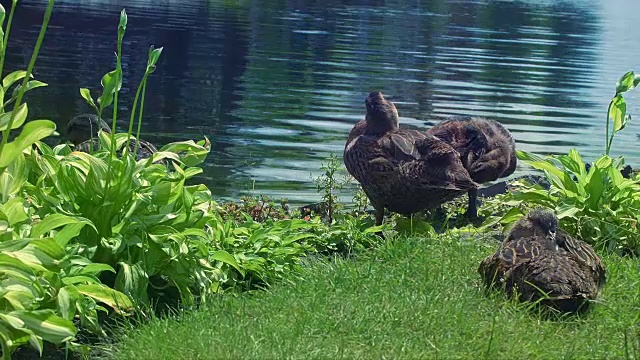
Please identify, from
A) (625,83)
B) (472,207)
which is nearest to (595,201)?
(625,83)

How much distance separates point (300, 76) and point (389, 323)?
64.6ft

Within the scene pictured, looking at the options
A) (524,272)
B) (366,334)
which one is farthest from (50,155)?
(524,272)

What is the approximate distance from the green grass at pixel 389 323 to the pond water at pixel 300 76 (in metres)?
5.24

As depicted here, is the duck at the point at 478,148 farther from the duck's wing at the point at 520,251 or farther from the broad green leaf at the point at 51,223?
the broad green leaf at the point at 51,223

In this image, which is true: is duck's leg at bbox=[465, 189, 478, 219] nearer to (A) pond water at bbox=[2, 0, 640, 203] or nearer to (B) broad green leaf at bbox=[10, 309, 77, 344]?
(A) pond water at bbox=[2, 0, 640, 203]

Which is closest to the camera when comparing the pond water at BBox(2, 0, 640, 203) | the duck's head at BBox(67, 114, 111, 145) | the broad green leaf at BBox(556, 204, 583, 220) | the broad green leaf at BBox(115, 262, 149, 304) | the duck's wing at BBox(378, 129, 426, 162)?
the broad green leaf at BBox(115, 262, 149, 304)

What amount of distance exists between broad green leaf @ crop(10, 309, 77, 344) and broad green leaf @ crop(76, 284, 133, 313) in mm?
544

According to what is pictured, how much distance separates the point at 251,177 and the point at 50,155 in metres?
6.23

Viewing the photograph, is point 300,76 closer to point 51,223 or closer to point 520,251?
point 520,251

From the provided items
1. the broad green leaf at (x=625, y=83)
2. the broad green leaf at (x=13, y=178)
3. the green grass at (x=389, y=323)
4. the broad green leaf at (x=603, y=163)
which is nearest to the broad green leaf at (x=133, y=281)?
the green grass at (x=389, y=323)

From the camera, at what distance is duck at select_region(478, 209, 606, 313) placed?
5953mm

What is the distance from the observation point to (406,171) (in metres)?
8.04

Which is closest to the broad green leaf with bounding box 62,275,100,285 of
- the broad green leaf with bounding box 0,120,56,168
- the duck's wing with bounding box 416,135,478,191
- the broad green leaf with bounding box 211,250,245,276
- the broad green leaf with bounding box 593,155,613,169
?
the broad green leaf with bounding box 0,120,56,168

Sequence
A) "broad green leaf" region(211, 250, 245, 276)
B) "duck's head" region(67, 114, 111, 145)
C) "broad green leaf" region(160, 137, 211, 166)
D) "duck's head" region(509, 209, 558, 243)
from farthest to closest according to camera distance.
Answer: "duck's head" region(67, 114, 111, 145) → "broad green leaf" region(160, 137, 211, 166) → "duck's head" region(509, 209, 558, 243) → "broad green leaf" region(211, 250, 245, 276)
